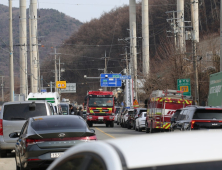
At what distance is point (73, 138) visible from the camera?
1030cm

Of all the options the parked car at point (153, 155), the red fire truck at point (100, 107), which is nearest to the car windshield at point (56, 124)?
the parked car at point (153, 155)

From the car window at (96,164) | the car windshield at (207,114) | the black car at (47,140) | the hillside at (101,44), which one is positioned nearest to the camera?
the car window at (96,164)

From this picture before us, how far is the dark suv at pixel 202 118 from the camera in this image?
16.1m

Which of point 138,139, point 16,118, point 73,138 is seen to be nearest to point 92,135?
point 73,138

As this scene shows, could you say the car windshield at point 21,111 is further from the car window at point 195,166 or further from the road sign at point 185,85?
the road sign at point 185,85

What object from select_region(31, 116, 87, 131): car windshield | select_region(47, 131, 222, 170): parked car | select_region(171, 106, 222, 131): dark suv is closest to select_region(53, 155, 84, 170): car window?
select_region(47, 131, 222, 170): parked car

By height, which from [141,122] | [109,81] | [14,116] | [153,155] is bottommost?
[141,122]

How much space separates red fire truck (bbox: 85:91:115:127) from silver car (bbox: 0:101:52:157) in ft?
80.9

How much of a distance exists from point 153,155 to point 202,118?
13794 millimetres

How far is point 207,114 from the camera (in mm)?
16453

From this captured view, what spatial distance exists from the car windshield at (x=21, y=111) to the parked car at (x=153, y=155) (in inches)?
479

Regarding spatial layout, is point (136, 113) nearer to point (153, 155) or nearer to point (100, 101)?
point (100, 101)

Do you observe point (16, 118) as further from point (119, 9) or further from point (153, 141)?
point (119, 9)

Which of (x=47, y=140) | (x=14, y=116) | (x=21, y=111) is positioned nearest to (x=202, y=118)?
(x=21, y=111)
